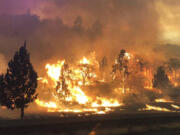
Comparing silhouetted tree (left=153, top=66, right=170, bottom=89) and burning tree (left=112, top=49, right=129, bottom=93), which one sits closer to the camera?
burning tree (left=112, top=49, right=129, bottom=93)

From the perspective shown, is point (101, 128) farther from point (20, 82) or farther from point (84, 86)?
point (84, 86)

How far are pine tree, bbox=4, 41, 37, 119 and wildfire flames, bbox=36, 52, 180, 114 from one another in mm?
22922

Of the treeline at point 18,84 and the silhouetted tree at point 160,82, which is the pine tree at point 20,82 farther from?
the silhouetted tree at point 160,82

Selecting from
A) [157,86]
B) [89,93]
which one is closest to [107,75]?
[157,86]

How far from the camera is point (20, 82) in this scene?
4225cm

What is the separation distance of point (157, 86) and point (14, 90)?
345ft

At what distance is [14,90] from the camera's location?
41.7m

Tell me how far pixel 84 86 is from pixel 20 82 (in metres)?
64.9

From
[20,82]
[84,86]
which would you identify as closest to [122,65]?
[84,86]

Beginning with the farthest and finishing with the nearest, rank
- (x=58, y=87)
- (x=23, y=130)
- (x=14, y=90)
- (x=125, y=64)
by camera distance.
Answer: (x=125, y=64), (x=58, y=87), (x=14, y=90), (x=23, y=130)

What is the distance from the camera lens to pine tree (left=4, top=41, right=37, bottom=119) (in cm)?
4172

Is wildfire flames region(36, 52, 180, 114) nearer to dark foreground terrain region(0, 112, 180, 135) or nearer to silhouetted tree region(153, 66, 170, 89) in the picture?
silhouetted tree region(153, 66, 170, 89)

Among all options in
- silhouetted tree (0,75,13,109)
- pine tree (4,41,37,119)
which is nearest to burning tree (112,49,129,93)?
pine tree (4,41,37,119)

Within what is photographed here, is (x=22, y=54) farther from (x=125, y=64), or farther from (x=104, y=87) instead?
(x=125, y=64)
